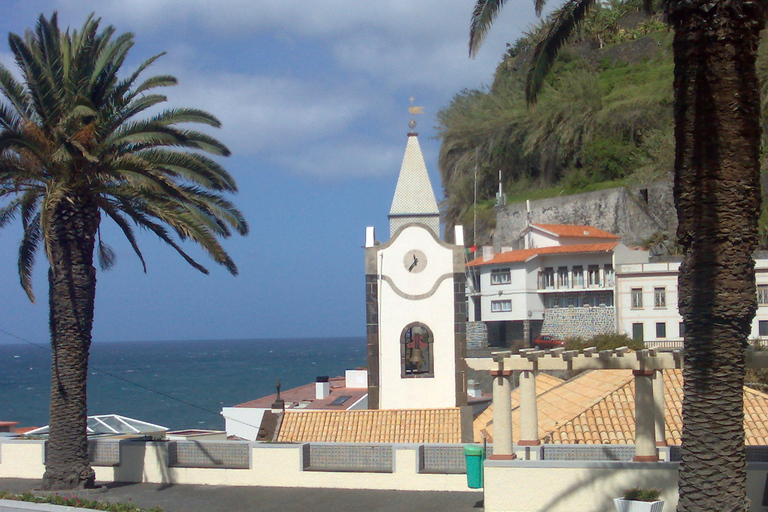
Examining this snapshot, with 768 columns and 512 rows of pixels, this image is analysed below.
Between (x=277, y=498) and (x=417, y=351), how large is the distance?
9735 millimetres

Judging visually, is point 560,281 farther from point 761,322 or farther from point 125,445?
point 125,445

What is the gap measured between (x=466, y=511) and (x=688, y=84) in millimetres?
7561

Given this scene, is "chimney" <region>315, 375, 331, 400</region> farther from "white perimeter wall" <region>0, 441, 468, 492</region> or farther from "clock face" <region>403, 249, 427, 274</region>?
"white perimeter wall" <region>0, 441, 468, 492</region>

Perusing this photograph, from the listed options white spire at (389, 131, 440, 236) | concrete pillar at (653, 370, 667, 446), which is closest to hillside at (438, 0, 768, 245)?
white spire at (389, 131, 440, 236)

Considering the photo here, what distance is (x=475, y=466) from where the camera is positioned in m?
14.4

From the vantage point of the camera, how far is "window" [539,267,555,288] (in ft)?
205

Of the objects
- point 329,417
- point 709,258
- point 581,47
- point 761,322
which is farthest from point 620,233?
point 709,258

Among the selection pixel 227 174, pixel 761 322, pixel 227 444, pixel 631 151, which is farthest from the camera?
pixel 631 151

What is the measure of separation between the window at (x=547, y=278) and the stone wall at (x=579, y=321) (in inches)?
68.7

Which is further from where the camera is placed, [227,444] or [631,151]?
[631,151]

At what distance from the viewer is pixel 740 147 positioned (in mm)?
8945

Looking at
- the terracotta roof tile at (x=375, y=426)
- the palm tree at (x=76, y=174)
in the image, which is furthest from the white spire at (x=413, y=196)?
the palm tree at (x=76, y=174)

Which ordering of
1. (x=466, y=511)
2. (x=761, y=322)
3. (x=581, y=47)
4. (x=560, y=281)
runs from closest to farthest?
1. (x=466, y=511)
2. (x=761, y=322)
3. (x=560, y=281)
4. (x=581, y=47)

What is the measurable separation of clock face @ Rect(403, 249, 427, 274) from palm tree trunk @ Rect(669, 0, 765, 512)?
1516 centimetres
